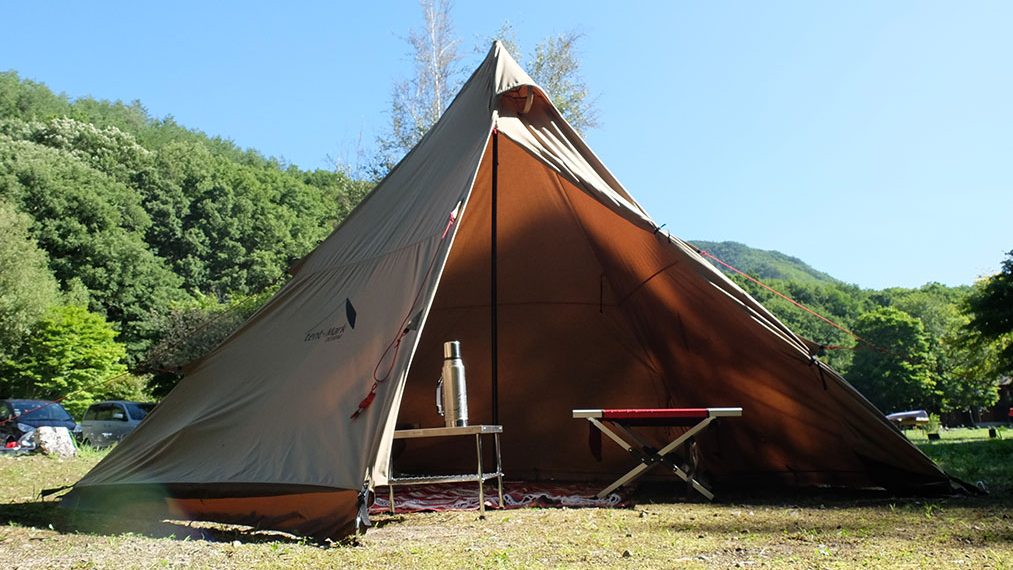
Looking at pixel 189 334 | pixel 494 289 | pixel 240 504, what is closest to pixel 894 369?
pixel 189 334

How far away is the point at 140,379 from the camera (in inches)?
1042

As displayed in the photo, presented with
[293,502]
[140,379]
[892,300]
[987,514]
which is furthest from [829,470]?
[892,300]

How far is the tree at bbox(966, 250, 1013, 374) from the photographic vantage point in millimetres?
13938

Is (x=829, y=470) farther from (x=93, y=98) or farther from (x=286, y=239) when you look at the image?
(x=93, y=98)

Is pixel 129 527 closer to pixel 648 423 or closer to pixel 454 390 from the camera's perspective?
pixel 454 390

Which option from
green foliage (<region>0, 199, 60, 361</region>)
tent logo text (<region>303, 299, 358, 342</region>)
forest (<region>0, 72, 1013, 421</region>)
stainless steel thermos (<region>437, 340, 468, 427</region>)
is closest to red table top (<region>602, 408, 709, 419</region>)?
stainless steel thermos (<region>437, 340, 468, 427</region>)

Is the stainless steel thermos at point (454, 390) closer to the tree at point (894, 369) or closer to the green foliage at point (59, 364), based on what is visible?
the green foliage at point (59, 364)

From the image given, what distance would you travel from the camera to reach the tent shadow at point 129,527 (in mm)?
3775

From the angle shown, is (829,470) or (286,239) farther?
(286,239)

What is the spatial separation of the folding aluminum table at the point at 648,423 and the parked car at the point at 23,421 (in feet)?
27.1

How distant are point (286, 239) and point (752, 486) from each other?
3344 cm

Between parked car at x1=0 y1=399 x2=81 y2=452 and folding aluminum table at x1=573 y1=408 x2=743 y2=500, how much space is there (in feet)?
27.1

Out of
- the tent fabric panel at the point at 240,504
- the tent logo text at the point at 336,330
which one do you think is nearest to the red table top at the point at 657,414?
the tent logo text at the point at 336,330

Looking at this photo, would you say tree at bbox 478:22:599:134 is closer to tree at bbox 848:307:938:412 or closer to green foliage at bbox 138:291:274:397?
green foliage at bbox 138:291:274:397
